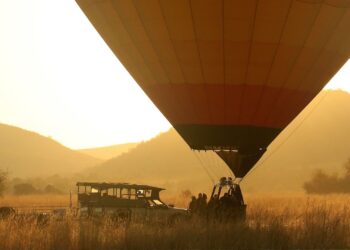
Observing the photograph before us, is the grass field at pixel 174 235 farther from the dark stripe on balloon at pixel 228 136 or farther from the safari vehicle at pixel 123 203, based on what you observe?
the dark stripe on balloon at pixel 228 136

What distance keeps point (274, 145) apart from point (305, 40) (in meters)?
136

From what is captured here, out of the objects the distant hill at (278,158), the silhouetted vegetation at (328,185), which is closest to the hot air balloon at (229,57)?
the silhouetted vegetation at (328,185)

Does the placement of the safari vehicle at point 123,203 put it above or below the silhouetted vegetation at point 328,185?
below

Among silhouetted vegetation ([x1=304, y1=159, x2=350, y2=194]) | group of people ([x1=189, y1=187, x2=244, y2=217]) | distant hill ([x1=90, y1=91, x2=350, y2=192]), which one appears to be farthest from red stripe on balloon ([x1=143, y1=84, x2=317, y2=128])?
distant hill ([x1=90, y1=91, x2=350, y2=192])

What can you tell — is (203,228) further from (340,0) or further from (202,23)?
(340,0)

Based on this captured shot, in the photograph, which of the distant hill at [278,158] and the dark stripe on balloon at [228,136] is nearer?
the dark stripe on balloon at [228,136]

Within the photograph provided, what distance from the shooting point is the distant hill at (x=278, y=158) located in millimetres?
125062

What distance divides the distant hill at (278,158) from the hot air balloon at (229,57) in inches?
3623

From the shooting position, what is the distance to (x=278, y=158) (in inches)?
5605

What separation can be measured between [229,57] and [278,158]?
411ft

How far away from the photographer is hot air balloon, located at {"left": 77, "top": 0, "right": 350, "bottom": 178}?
18.3 meters

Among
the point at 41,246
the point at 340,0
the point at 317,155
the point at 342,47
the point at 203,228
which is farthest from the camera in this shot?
the point at 317,155

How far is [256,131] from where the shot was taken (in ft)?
66.9

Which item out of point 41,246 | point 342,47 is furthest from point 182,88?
point 41,246
